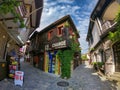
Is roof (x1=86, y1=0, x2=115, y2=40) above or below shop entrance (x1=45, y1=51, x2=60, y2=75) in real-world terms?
above

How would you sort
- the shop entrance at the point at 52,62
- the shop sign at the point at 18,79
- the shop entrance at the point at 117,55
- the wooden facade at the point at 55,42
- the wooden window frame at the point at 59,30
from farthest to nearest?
1. the shop entrance at the point at 52,62
2. the wooden window frame at the point at 59,30
3. the wooden facade at the point at 55,42
4. the shop entrance at the point at 117,55
5. the shop sign at the point at 18,79

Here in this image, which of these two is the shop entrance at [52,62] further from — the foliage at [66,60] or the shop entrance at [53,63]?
the foliage at [66,60]

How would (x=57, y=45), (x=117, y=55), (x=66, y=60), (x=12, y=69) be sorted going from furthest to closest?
(x=57, y=45) → (x=66, y=60) → (x=117, y=55) → (x=12, y=69)

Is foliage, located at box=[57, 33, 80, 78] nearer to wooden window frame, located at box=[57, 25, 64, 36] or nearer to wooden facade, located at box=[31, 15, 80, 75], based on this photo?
wooden facade, located at box=[31, 15, 80, 75]

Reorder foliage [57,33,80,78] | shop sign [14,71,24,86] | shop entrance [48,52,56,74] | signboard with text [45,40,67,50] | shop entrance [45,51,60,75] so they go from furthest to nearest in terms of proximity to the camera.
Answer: shop entrance [48,52,56,74] < shop entrance [45,51,60,75] < signboard with text [45,40,67,50] < foliage [57,33,80,78] < shop sign [14,71,24,86]

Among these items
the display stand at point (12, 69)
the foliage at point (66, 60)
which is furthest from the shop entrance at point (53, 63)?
the display stand at point (12, 69)

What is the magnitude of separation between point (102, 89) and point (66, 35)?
7477mm

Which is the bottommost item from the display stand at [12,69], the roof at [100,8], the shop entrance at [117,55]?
the display stand at [12,69]

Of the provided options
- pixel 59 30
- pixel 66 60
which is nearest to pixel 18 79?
pixel 66 60


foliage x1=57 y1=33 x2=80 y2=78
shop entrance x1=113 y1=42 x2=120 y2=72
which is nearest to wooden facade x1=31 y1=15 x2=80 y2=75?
foliage x1=57 y1=33 x2=80 y2=78

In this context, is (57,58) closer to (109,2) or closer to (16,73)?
(16,73)

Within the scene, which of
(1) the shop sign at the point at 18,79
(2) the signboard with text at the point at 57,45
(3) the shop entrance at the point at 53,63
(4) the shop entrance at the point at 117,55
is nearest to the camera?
(1) the shop sign at the point at 18,79

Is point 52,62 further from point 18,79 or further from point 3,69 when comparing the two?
point 3,69

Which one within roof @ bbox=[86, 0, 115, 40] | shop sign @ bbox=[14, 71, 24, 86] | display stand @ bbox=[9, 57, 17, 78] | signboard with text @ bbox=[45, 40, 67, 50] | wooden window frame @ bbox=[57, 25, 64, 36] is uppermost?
roof @ bbox=[86, 0, 115, 40]
